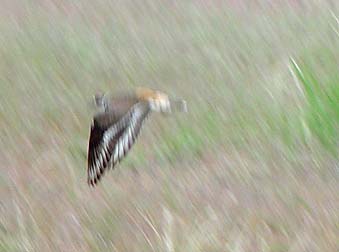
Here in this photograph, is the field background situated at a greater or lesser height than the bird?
lesser

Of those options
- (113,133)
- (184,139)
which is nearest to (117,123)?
(113,133)

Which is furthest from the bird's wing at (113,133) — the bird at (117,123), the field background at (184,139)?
the field background at (184,139)

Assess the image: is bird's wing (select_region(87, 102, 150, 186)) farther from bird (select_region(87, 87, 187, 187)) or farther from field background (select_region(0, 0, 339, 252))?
field background (select_region(0, 0, 339, 252))

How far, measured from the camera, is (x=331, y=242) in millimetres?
2645

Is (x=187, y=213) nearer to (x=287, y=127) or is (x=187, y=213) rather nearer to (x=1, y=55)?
(x=287, y=127)

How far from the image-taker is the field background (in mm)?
2680

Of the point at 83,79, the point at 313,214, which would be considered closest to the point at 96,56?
the point at 83,79

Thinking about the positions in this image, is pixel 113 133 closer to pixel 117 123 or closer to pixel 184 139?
pixel 117 123

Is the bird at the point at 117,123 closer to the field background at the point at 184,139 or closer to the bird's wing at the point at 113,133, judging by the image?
the bird's wing at the point at 113,133

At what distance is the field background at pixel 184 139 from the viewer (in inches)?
105

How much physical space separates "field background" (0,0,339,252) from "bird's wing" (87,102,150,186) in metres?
0.39

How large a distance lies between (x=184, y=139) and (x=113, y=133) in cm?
81

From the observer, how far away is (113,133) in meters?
2.22

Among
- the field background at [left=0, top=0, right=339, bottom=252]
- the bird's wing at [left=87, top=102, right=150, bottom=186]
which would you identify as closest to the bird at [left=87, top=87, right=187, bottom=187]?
the bird's wing at [left=87, top=102, right=150, bottom=186]
